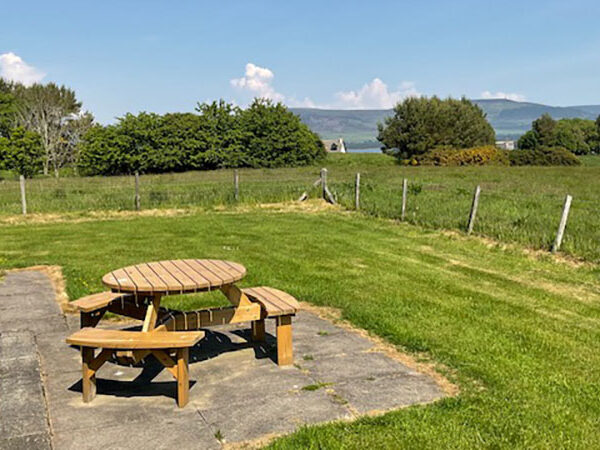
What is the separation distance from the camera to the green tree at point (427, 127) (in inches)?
2507

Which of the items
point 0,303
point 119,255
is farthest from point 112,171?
point 0,303

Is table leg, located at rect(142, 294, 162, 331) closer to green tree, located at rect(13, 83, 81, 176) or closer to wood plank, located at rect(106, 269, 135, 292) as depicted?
wood plank, located at rect(106, 269, 135, 292)

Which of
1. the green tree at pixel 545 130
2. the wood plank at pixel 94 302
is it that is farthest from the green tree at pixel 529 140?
the wood plank at pixel 94 302

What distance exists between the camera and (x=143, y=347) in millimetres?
3877

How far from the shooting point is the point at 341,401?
414 cm

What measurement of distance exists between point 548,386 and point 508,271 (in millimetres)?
5276

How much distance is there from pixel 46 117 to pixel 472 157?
39984 mm

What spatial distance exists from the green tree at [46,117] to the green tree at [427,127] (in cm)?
3503

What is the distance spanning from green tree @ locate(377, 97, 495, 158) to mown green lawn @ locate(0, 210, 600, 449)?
5030cm

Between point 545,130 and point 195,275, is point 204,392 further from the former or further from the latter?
point 545,130

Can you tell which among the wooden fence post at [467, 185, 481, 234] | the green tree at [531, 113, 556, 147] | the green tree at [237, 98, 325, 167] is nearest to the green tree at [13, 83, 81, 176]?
the green tree at [237, 98, 325, 167]

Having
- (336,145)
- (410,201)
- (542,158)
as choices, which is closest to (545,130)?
(542,158)

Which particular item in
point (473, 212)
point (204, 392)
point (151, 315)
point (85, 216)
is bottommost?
point (85, 216)

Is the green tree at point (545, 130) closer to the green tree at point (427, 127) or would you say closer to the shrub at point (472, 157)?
the green tree at point (427, 127)
